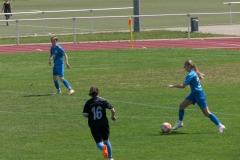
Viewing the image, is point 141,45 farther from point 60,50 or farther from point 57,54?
point 60,50

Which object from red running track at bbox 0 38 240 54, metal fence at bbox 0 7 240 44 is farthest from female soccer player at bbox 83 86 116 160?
metal fence at bbox 0 7 240 44

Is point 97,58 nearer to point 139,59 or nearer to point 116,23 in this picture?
point 139,59

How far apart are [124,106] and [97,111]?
7.06 metres

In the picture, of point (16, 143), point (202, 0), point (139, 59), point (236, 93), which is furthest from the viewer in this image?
point (202, 0)

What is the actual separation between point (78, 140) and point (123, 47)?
19.8 m

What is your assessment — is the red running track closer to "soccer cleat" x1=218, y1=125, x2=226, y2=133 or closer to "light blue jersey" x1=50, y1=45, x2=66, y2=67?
"light blue jersey" x1=50, y1=45, x2=66, y2=67

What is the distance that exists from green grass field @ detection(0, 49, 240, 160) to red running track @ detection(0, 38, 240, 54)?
1903mm

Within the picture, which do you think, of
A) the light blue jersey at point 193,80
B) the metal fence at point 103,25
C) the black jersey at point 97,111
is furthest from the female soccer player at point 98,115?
the metal fence at point 103,25

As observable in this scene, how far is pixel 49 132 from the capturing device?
18.3 m

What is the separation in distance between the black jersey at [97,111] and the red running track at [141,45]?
70.9 feet

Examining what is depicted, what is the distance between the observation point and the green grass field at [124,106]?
16234mm

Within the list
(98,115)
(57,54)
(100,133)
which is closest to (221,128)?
(100,133)

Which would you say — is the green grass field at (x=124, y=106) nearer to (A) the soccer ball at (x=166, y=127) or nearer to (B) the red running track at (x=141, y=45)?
(A) the soccer ball at (x=166, y=127)

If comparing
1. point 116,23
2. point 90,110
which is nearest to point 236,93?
point 90,110
